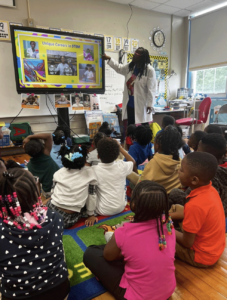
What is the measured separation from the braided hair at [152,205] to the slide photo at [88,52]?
11.1 feet

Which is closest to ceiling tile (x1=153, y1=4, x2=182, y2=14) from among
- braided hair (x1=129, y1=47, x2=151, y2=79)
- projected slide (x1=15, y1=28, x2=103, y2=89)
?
projected slide (x1=15, y1=28, x2=103, y2=89)

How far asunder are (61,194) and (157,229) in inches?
33.2

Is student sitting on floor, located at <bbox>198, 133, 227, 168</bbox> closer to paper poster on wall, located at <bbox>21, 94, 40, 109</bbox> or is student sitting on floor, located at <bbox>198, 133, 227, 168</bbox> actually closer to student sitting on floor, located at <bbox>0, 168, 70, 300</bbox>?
student sitting on floor, located at <bbox>0, 168, 70, 300</bbox>

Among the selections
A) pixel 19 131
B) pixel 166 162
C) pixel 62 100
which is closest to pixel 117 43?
pixel 62 100

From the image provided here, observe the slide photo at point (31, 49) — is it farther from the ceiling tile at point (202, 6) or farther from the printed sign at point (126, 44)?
the ceiling tile at point (202, 6)

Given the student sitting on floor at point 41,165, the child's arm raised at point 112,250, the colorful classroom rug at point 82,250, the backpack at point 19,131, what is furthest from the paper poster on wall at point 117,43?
the child's arm raised at point 112,250

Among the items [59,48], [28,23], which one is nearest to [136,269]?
[59,48]

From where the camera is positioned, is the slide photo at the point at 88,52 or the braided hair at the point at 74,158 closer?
the braided hair at the point at 74,158

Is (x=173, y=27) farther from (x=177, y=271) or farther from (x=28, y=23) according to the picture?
(x=177, y=271)

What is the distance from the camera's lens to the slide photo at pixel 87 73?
3710 millimetres

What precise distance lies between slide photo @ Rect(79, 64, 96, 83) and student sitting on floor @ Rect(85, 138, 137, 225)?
2.48 meters

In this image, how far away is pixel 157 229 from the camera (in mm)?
821

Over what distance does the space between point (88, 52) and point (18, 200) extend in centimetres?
345

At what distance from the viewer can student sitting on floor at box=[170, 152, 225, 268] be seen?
1.04 meters
